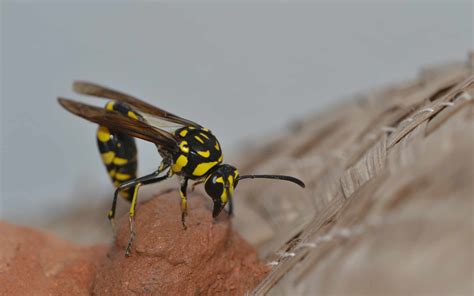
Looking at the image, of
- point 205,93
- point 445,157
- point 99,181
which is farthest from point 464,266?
point 205,93

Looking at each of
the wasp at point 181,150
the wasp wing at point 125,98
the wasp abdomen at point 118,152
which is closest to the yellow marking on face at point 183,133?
the wasp at point 181,150

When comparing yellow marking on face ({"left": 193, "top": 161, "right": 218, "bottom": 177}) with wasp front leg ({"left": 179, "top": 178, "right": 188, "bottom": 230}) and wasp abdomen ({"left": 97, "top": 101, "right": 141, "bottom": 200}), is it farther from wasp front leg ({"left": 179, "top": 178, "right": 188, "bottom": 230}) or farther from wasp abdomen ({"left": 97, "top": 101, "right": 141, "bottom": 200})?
wasp abdomen ({"left": 97, "top": 101, "right": 141, "bottom": 200})

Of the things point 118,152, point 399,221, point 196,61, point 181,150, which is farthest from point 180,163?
point 196,61

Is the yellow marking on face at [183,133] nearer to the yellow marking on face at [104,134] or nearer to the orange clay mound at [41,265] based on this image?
the yellow marking on face at [104,134]

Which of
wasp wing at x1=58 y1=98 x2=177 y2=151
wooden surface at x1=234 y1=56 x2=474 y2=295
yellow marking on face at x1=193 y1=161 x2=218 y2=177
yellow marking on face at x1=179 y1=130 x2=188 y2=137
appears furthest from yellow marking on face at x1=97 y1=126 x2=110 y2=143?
wooden surface at x1=234 y1=56 x2=474 y2=295

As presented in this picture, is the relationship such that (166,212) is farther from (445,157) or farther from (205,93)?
(205,93)

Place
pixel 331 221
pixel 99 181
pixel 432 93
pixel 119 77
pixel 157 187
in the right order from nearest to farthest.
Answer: pixel 331 221
pixel 432 93
pixel 157 187
pixel 99 181
pixel 119 77

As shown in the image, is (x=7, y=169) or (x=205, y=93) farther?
(x=205, y=93)
